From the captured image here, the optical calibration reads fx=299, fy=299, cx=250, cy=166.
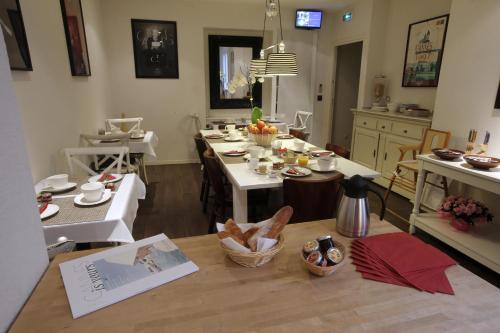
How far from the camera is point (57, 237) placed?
4.56 feet

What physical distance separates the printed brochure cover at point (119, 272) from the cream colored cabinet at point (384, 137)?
327cm

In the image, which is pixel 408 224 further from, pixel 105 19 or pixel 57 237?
pixel 105 19

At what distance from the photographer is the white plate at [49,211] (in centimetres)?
145

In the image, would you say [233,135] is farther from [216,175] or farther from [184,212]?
[216,175]

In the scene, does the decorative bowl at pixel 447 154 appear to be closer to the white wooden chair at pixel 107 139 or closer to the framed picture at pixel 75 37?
the white wooden chair at pixel 107 139

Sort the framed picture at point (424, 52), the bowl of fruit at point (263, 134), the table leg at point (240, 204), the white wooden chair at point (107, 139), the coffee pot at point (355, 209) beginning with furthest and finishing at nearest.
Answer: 1. the framed picture at point (424, 52)
2. the bowl of fruit at point (263, 134)
3. the white wooden chair at point (107, 139)
4. the table leg at point (240, 204)
5. the coffee pot at point (355, 209)

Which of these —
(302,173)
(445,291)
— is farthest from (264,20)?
(445,291)

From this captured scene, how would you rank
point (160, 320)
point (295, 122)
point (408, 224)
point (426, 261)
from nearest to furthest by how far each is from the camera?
point (160, 320) → point (426, 261) → point (408, 224) → point (295, 122)

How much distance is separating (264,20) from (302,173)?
397cm

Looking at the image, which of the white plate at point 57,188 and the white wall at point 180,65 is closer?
the white plate at point 57,188

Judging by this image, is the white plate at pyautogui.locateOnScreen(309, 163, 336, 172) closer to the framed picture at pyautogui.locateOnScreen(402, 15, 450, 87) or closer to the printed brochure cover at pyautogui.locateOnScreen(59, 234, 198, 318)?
the printed brochure cover at pyautogui.locateOnScreen(59, 234, 198, 318)

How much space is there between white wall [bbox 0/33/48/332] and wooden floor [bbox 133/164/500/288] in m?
1.62

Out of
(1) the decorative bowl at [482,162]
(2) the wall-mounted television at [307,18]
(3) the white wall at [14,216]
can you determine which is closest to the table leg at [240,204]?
(3) the white wall at [14,216]

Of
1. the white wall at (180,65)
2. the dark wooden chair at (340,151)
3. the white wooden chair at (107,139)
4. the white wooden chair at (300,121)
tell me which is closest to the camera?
the dark wooden chair at (340,151)
